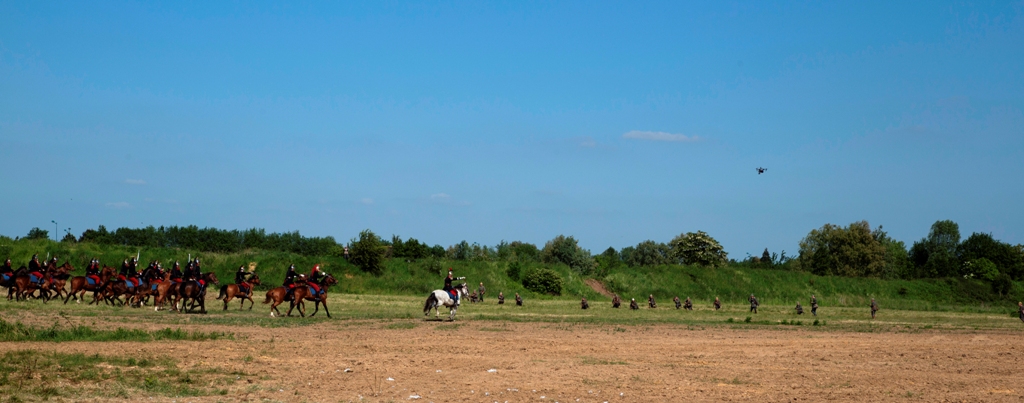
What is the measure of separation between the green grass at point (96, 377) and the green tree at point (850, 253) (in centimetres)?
8913

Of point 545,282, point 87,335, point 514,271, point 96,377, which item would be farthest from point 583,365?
point 514,271

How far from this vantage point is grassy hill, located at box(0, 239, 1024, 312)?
6116 cm

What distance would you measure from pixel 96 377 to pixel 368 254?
48448 millimetres

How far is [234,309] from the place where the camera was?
37000 mm

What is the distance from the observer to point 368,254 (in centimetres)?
6328

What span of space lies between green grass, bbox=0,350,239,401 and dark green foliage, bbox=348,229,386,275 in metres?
45.6

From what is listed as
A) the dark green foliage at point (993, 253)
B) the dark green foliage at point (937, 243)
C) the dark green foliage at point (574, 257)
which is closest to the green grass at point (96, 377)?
the dark green foliage at point (574, 257)

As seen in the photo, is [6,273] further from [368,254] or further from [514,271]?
[514,271]

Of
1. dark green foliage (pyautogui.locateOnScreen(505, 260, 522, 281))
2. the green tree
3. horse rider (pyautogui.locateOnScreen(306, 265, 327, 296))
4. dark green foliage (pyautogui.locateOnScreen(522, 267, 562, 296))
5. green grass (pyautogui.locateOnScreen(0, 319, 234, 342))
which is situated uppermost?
the green tree

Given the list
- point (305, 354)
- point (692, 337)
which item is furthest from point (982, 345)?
point (305, 354)

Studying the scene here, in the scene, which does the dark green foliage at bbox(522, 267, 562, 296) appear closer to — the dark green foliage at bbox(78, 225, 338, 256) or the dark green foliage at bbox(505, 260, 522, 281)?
the dark green foliage at bbox(505, 260, 522, 281)

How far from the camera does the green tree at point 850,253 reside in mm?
99562

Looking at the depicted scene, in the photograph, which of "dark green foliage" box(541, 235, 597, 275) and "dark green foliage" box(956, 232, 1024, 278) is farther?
"dark green foliage" box(956, 232, 1024, 278)

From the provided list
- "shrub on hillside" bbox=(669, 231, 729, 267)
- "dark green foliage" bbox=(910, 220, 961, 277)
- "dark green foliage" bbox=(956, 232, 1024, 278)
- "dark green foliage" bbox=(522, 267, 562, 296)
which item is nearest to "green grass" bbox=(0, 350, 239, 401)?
"dark green foliage" bbox=(522, 267, 562, 296)
